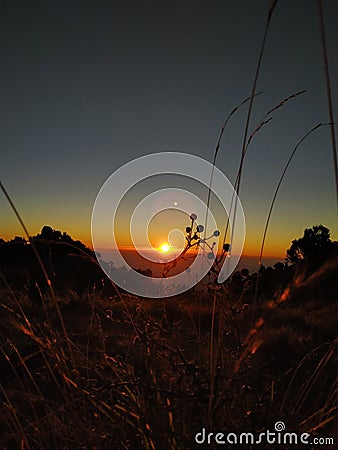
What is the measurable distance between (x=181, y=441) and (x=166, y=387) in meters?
0.48

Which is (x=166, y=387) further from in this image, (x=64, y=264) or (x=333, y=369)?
(x=64, y=264)

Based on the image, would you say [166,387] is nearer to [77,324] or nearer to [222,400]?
[222,400]

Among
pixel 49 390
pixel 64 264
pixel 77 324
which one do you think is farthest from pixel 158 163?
pixel 64 264

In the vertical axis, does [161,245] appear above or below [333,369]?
above

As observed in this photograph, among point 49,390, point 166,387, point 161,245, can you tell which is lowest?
point 49,390

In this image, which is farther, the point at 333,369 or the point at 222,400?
the point at 333,369

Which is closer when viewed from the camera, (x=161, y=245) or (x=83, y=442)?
(x=83, y=442)

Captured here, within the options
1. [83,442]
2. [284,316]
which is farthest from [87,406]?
[284,316]

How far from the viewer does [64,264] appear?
862cm

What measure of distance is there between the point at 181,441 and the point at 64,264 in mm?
7502

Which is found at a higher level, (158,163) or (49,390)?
(158,163)

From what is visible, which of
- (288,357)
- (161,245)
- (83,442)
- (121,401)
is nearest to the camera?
(121,401)

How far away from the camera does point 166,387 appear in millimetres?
1786

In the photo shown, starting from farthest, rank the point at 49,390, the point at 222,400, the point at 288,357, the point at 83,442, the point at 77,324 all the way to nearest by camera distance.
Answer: the point at 77,324
the point at 288,357
the point at 49,390
the point at 83,442
the point at 222,400
